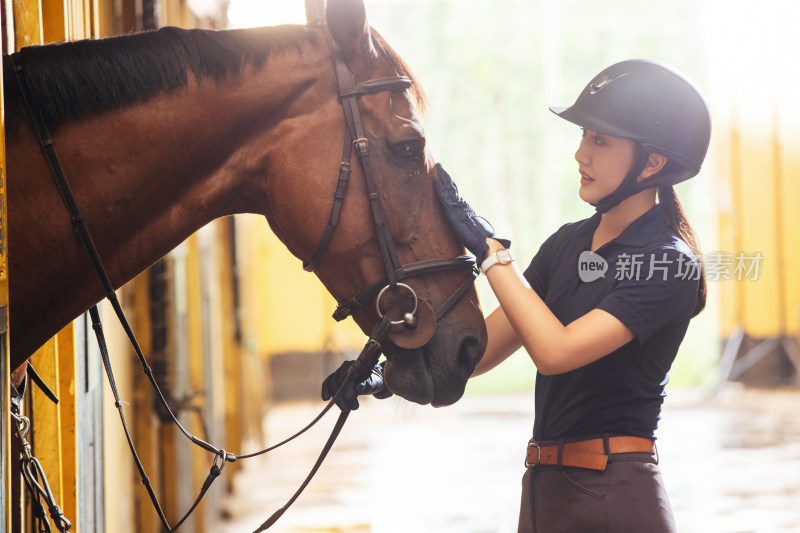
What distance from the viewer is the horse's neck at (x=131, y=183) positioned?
1440 millimetres

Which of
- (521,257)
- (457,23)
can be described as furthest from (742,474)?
(457,23)

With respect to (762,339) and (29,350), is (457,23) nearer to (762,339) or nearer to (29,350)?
(762,339)

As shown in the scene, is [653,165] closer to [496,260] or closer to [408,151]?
[496,260]

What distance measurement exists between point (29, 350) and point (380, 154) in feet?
2.32

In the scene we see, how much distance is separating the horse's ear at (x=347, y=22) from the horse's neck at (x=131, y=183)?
3.1 inches

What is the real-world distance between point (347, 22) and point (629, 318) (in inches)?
29.7

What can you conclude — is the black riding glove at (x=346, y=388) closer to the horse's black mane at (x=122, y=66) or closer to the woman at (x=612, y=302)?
the woman at (x=612, y=302)

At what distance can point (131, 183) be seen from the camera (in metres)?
1.50

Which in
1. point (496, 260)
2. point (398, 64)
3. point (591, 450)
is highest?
point (398, 64)

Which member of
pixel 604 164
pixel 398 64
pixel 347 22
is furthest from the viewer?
pixel 604 164

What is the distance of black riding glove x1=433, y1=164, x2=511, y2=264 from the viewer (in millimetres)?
1631

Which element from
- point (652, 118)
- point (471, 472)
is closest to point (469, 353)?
point (652, 118)

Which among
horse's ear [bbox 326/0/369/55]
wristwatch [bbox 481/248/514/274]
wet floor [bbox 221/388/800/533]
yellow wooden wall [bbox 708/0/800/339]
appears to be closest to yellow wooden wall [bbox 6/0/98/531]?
horse's ear [bbox 326/0/369/55]

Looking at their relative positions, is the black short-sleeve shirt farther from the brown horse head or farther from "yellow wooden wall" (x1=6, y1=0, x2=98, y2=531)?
"yellow wooden wall" (x1=6, y1=0, x2=98, y2=531)
